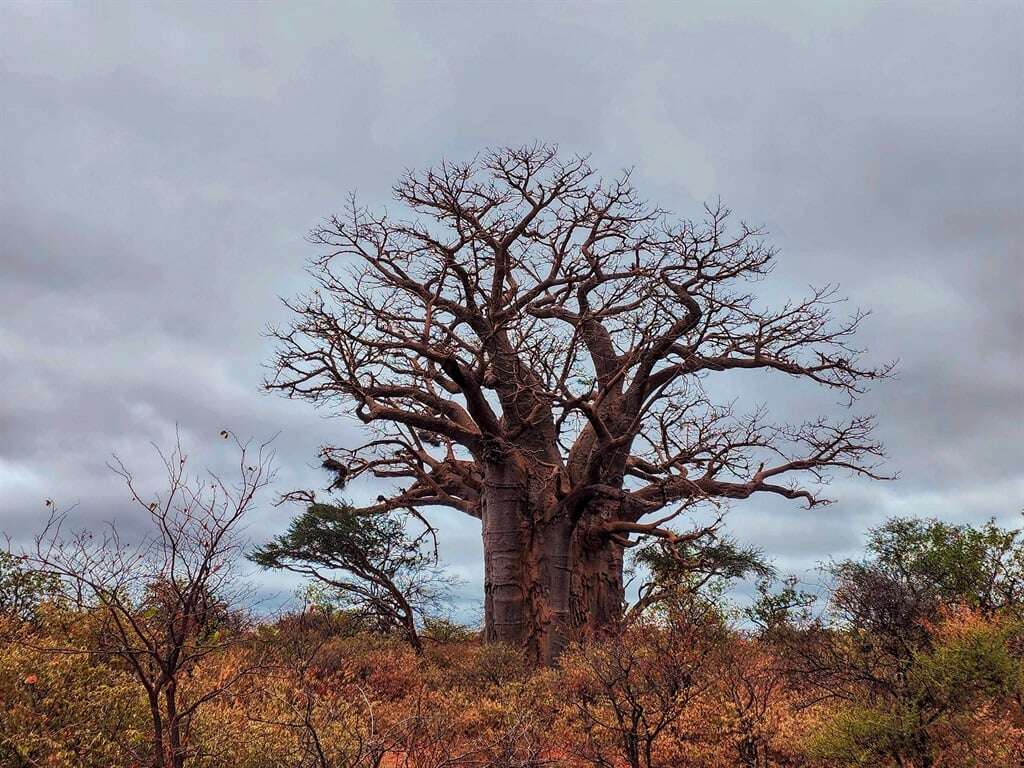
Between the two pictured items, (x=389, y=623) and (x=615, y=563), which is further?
(x=389, y=623)

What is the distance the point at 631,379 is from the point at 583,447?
146 cm

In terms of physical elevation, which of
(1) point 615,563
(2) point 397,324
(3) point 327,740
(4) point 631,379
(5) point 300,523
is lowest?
(3) point 327,740

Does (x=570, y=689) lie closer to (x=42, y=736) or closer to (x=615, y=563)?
(x=615, y=563)

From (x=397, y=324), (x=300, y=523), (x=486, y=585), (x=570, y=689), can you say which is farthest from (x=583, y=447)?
(x=300, y=523)

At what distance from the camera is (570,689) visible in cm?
948

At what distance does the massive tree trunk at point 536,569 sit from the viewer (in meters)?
12.3

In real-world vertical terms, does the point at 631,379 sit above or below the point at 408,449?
above

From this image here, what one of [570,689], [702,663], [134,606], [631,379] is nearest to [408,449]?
[631,379]

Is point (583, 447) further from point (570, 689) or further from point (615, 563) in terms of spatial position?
point (570, 689)

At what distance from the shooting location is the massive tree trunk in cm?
1229

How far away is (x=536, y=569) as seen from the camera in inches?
500

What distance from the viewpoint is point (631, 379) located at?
520 inches

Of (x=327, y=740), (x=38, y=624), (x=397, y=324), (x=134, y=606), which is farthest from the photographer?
(x=397, y=324)

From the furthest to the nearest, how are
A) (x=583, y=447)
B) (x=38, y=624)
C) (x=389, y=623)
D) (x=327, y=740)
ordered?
(x=389, y=623) < (x=583, y=447) < (x=38, y=624) < (x=327, y=740)
